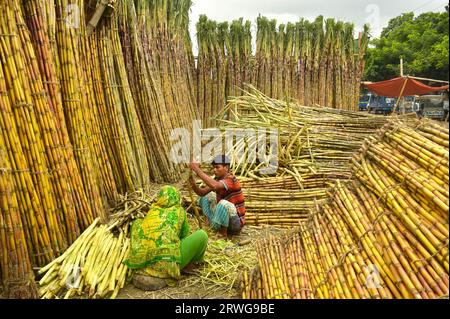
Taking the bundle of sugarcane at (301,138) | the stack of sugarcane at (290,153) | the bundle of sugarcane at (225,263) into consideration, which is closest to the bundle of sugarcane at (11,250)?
the bundle of sugarcane at (225,263)

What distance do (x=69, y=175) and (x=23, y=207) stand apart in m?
0.56

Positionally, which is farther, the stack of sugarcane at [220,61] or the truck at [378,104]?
the truck at [378,104]

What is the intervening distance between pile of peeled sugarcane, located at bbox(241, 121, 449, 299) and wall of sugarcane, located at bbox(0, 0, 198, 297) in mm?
1725

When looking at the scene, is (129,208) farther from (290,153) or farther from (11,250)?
(290,153)

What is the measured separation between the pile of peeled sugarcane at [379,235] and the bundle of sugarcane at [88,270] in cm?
112

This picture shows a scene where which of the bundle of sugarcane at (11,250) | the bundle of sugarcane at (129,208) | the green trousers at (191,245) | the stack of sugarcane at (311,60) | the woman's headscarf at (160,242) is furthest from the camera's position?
the stack of sugarcane at (311,60)

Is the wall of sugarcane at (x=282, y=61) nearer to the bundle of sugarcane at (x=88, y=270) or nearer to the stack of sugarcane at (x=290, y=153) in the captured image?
the stack of sugarcane at (x=290, y=153)

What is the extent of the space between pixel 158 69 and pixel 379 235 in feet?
17.5

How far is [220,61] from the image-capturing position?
32.2 ft

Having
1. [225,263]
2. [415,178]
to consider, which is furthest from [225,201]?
[415,178]

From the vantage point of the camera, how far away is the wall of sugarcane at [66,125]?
2.87 meters
